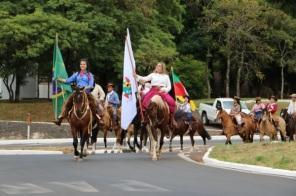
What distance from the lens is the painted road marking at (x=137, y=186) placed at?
12.6 metres

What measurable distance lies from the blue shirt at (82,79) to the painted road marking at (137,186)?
601cm

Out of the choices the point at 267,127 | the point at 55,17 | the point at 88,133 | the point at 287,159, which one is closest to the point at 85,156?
the point at 88,133

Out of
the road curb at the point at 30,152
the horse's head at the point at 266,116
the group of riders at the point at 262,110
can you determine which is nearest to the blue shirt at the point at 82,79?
the road curb at the point at 30,152

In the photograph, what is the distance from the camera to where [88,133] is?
19.2m

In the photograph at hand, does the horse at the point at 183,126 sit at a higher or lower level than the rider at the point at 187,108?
lower

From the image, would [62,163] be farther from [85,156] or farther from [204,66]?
[204,66]

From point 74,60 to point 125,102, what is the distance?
28298 millimetres

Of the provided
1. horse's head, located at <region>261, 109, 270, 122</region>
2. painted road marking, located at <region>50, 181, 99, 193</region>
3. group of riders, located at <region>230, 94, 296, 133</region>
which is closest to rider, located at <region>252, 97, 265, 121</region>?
group of riders, located at <region>230, 94, 296, 133</region>

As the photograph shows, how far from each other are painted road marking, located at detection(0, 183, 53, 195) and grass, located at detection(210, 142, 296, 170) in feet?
19.8

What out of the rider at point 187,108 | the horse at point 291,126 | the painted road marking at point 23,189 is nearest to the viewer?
the painted road marking at point 23,189

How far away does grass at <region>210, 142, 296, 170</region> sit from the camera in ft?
55.1

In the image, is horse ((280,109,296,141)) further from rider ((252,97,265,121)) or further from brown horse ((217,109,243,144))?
brown horse ((217,109,243,144))

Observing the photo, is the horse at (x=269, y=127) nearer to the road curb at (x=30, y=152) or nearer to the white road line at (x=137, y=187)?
the road curb at (x=30, y=152)

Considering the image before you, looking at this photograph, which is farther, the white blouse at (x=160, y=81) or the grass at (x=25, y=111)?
the grass at (x=25, y=111)
